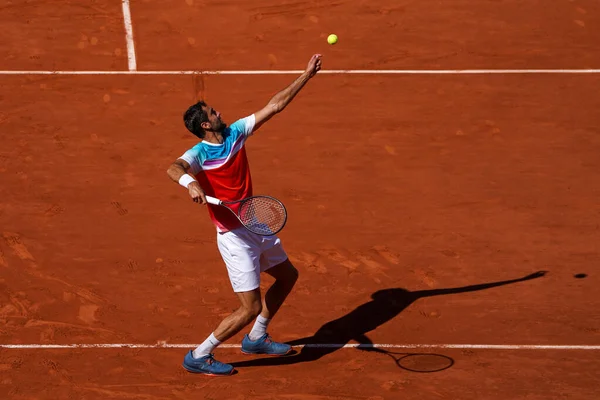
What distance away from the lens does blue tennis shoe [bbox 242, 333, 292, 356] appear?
1078 centimetres

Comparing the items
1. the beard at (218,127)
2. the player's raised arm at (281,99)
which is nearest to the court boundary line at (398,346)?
the beard at (218,127)

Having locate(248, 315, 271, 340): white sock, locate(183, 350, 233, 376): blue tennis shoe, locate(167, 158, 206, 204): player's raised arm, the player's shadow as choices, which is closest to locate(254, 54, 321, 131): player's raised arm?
locate(167, 158, 206, 204): player's raised arm

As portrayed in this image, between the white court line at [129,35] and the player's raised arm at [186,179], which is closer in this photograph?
the player's raised arm at [186,179]

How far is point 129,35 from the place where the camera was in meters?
16.7

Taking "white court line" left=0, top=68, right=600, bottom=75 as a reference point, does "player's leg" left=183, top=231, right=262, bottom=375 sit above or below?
below

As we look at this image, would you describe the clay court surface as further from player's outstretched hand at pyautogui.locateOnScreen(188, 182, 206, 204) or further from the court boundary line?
player's outstretched hand at pyautogui.locateOnScreen(188, 182, 206, 204)

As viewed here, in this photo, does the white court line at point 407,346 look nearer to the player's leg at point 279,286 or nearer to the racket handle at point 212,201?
the player's leg at point 279,286

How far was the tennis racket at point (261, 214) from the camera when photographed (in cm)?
987

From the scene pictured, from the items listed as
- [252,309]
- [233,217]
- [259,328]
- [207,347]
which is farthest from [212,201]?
[259,328]

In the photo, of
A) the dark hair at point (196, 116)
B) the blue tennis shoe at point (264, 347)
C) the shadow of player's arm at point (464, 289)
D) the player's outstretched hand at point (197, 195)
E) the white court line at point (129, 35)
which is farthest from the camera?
the white court line at point (129, 35)

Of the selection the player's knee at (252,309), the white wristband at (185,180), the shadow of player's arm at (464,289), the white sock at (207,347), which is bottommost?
the shadow of player's arm at (464,289)

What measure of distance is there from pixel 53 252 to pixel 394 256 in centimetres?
388

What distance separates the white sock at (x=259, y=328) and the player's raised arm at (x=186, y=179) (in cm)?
185

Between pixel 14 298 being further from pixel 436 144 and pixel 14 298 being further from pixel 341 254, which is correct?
pixel 436 144
